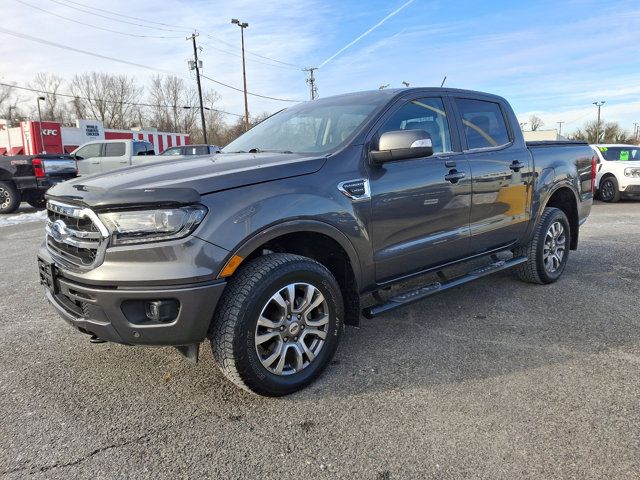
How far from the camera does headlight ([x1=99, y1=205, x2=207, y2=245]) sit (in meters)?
2.38

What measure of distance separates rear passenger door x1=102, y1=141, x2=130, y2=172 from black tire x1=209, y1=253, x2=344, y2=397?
15204mm

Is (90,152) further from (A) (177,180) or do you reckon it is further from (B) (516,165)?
(A) (177,180)

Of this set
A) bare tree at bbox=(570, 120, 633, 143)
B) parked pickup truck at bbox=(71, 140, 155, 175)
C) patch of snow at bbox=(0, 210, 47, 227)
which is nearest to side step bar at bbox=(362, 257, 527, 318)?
patch of snow at bbox=(0, 210, 47, 227)

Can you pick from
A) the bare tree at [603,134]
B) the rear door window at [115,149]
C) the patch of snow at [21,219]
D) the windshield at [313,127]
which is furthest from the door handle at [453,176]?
the bare tree at [603,134]

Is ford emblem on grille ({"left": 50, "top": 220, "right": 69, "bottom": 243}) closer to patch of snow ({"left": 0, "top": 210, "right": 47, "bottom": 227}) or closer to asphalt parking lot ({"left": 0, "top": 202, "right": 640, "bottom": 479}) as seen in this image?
asphalt parking lot ({"left": 0, "top": 202, "right": 640, "bottom": 479})

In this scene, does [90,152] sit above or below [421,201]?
above

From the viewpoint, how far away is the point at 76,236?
8.55 ft

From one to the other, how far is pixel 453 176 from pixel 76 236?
8.71 ft

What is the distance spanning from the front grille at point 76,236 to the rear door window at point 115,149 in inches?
594

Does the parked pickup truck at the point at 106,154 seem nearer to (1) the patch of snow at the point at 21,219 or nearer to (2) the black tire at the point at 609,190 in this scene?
(1) the patch of snow at the point at 21,219

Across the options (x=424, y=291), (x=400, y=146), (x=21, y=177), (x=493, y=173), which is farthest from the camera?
(x=21, y=177)

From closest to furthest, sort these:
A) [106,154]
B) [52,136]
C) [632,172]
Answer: [632,172], [106,154], [52,136]

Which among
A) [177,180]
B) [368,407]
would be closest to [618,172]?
[368,407]

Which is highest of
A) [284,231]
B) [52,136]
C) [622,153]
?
[52,136]
